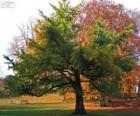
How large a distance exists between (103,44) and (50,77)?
4.83 metres

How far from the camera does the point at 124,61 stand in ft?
120

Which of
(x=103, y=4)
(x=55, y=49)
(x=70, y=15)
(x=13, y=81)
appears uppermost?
(x=103, y=4)

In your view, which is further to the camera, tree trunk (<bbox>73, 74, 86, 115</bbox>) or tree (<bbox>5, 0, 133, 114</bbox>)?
tree trunk (<bbox>73, 74, 86, 115</bbox>)

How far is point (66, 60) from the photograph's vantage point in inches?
1362

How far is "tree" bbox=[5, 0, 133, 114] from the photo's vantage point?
34.2 m

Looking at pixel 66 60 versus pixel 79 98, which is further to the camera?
pixel 79 98

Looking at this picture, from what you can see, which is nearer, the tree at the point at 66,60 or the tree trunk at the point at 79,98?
the tree at the point at 66,60

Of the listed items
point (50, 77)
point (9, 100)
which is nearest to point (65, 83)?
point (50, 77)

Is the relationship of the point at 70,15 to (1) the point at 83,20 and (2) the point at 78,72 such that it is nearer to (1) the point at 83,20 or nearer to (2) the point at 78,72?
(2) the point at 78,72

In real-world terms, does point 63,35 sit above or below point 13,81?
above

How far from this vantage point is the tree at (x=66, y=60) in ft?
112

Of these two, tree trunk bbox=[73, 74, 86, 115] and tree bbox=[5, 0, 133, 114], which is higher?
tree bbox=[5, 0, 133, 114]

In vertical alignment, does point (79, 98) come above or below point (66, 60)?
below

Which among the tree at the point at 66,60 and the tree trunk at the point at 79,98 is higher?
the tree at the point at 66,60
